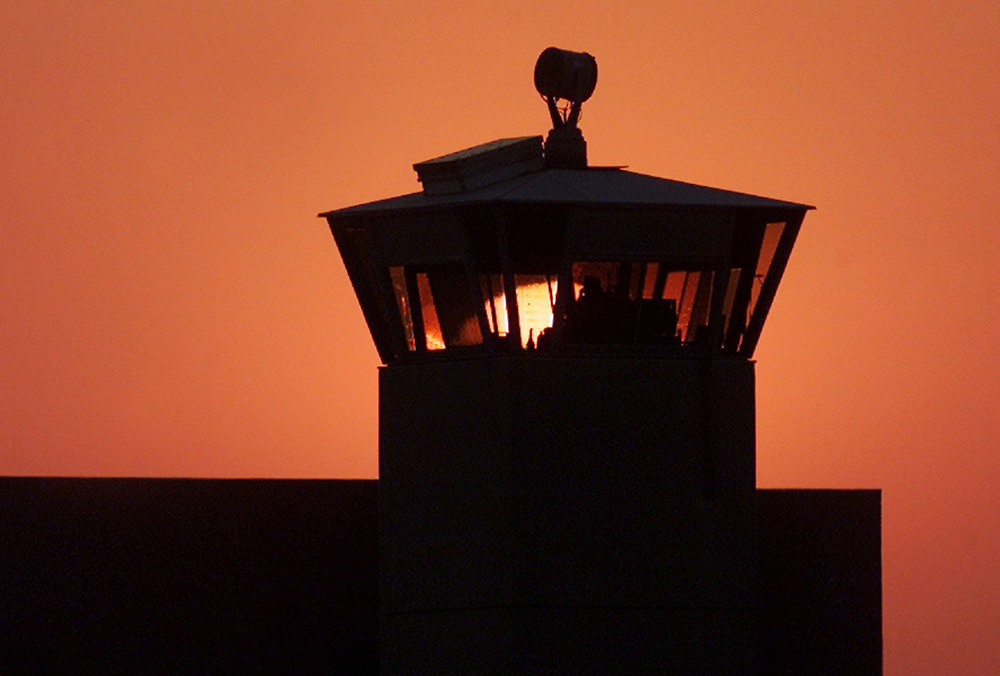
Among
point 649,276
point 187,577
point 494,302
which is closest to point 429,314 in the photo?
point 494,302

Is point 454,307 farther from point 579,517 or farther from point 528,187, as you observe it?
point 579,517

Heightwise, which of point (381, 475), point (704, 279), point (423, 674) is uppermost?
point (704, 279)

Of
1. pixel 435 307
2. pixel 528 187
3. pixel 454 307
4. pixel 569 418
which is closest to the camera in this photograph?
pixel 569 418

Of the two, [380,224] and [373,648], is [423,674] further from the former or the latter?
[380,224]

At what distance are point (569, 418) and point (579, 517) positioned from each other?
1.12 metres

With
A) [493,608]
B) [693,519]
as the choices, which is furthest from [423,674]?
[693,519]

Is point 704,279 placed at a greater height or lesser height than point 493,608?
greater

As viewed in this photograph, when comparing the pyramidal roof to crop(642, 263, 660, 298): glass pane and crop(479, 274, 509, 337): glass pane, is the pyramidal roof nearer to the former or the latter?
crop(642, 263, 660, 298): glass pane

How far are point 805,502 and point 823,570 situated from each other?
0.96 meters

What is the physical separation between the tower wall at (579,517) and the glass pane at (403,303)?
0.36 m

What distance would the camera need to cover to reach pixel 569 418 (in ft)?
109

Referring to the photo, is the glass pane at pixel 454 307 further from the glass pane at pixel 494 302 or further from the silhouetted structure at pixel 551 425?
the glass pane at pixel 494 302

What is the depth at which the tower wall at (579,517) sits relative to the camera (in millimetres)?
33281

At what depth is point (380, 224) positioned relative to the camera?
34.4 metres
